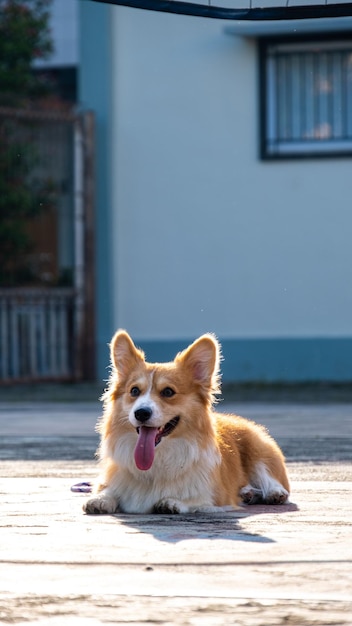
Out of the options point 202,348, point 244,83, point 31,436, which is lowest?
point 31,436

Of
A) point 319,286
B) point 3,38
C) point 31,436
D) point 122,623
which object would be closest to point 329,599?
point 122,623

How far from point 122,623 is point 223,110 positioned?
13106mm

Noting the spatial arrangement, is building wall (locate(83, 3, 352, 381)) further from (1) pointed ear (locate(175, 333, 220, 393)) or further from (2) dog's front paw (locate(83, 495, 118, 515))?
(2) dog's front paw (locate(83, 495, 118, 515))

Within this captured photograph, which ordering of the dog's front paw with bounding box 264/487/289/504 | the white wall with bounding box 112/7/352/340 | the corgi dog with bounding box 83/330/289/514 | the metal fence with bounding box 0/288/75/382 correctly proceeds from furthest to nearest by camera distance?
the white wall with bounding box 112/7/352/340
the metal fence with bounding box 0/288/75/382
the dog's front paw with bounding box 264/487/289/504
the corgi dog with bounding box 83/330/289/514

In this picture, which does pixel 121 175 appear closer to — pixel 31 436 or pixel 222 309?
pixel 222 309

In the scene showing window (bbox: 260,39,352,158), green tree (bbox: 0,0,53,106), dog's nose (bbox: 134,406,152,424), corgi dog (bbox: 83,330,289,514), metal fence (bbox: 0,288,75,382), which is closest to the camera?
dog's nose (bbox: 134,406,152,424)

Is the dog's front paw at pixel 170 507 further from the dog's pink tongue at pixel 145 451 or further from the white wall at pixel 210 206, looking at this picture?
the white wall at pixel 210 206

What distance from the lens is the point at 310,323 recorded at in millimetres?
16438

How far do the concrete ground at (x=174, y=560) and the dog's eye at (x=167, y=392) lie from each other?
21.5 inches

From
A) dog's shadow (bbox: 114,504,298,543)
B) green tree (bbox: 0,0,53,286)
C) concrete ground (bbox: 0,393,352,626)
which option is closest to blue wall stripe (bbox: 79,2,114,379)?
green tree (bbox: 0,0,53,286)

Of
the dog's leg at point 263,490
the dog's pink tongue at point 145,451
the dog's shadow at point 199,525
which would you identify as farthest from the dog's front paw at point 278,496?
the dog's pink tongue at point 145,451

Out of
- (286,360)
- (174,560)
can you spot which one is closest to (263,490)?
(174,560)

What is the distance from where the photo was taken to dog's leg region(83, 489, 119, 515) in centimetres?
635

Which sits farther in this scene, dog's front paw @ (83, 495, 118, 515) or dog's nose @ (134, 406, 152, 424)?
dog's front paw @ (83, 495, 118, 515)
